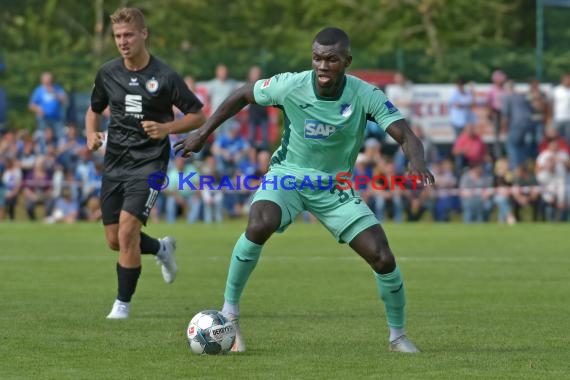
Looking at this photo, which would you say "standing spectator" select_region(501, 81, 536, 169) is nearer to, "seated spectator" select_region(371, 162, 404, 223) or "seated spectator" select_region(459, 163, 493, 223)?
"seated spectator" select_region(459, 163, 493, 223)

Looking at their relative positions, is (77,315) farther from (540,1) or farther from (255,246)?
(540,1)

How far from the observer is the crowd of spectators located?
1015 inches

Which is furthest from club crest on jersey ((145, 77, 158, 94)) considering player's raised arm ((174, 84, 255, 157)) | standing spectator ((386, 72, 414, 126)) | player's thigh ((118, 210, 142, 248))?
standing spectator ((386, 72, 414, 126))

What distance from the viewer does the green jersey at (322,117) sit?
900cm

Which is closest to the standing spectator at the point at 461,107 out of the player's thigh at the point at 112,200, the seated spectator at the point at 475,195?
the seated spectator at the point at 475,195

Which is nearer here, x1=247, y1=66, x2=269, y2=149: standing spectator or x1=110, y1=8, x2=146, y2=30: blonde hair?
x1=110, y1=8, x2=146, y2=30: blonde hair

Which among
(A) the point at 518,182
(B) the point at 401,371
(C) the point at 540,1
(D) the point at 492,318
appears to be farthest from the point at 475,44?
(B) the point at 401,371

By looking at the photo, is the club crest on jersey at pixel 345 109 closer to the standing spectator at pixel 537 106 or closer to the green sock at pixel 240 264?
the green sock at pixel 240 264

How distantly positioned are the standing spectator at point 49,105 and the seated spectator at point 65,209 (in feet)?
7.45

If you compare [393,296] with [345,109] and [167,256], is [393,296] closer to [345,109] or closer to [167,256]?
Result: [345,109]

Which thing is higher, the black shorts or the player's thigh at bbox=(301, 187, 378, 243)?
the player's thigh at bbox=(301, 187, 378, 243)

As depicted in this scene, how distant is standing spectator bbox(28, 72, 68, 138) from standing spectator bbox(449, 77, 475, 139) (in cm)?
801

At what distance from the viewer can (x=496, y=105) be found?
2728 cm

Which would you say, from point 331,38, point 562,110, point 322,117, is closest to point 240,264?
point 322,117
